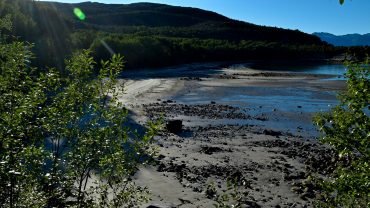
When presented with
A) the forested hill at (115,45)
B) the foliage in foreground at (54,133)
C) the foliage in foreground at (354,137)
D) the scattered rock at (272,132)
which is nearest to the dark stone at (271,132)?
the scattered rock at (272,132)

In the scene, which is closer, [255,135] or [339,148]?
[339,148]

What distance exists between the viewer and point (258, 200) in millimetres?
14281

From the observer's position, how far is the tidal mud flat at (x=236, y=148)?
15.0m

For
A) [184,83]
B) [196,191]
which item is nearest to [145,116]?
[196,191]

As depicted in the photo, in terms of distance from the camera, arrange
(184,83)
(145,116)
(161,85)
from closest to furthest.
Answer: (145,116) → (161,85) → (184,83)

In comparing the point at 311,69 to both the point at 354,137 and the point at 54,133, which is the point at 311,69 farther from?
the point at 54,133

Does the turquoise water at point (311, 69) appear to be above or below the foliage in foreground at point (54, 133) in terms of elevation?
below

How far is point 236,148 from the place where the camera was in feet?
71.9

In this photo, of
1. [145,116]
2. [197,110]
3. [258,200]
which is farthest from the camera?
[197,110]

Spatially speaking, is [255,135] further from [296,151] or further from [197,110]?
[197,110]

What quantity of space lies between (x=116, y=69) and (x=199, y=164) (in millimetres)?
12499

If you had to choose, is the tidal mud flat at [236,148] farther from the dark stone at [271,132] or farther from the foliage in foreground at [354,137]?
the foliage in foreground at [354,137]

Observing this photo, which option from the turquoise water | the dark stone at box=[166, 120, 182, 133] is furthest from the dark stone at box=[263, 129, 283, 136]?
the turquoise water

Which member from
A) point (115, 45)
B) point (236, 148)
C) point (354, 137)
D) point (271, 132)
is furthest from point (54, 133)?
point (115, 45)
